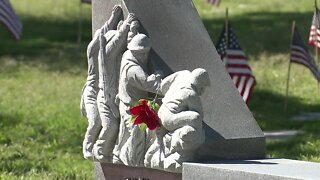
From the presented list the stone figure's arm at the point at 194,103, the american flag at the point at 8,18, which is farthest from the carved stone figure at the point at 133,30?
the american flag at the point at 8,18

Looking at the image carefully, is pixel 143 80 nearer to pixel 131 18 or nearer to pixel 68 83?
pixel 131 18

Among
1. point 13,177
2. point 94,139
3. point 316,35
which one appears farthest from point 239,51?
point 94,139

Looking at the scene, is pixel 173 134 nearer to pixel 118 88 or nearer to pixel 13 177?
pixel 118 88

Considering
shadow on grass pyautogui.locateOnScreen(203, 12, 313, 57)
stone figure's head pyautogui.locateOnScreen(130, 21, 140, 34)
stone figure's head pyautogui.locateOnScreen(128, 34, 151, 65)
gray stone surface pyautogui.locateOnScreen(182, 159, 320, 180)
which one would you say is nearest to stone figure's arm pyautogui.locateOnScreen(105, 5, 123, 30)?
stone figure's head pyautogui.locateOnScreen(130, 21, 140, 34)

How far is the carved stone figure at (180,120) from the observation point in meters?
9.05

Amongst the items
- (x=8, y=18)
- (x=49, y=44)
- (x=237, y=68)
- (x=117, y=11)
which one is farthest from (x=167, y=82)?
(x=49, y=44)

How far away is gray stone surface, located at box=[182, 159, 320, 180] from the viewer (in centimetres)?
851

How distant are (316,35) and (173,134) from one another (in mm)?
7641

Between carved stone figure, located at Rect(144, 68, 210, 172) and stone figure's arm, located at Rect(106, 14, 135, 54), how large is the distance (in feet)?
2.77

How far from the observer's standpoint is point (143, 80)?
9688 millimetres

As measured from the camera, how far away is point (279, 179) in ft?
27.5

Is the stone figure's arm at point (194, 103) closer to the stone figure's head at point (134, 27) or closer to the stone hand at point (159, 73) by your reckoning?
the stone hand at point (159, 73)

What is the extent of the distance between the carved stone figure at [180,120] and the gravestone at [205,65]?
8.2 inches

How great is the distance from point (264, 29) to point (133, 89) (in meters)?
18.9
